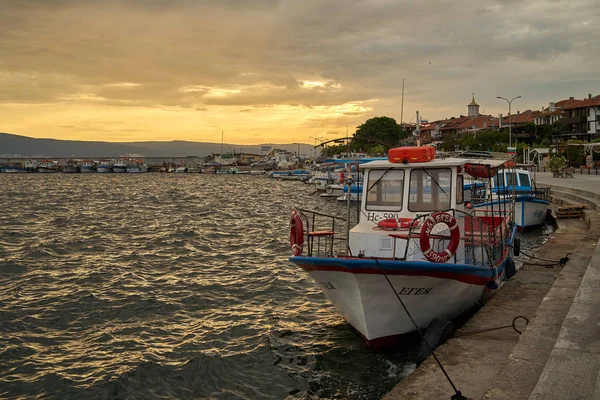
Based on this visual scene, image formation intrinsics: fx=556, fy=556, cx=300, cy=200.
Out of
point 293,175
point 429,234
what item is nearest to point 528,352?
point 429,234

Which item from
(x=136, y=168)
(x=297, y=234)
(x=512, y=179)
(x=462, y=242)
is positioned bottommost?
(x=462, y=242)

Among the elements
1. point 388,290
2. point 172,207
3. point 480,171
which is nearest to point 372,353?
point 388,290

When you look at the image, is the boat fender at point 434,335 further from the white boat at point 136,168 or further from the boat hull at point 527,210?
the white boat at point 136,168

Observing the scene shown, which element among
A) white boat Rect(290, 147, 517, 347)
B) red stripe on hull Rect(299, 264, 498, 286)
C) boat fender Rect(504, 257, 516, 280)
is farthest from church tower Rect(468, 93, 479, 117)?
red stripe on hull Rect(299, 264, 498, 286)

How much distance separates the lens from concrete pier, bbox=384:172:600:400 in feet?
22.4

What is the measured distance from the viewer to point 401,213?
41.6 ft

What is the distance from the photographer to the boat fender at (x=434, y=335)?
10463mm

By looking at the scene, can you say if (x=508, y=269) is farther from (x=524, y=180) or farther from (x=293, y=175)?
(x=293, y=175)

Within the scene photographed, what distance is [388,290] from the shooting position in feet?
35.3

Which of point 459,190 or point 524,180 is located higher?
point 459,190

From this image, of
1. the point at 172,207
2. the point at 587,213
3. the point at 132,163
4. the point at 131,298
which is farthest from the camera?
the point at 132,163

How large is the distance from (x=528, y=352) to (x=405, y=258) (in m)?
3.19

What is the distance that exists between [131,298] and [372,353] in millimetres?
8176

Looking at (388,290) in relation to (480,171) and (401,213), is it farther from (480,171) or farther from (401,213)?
(480,171)
